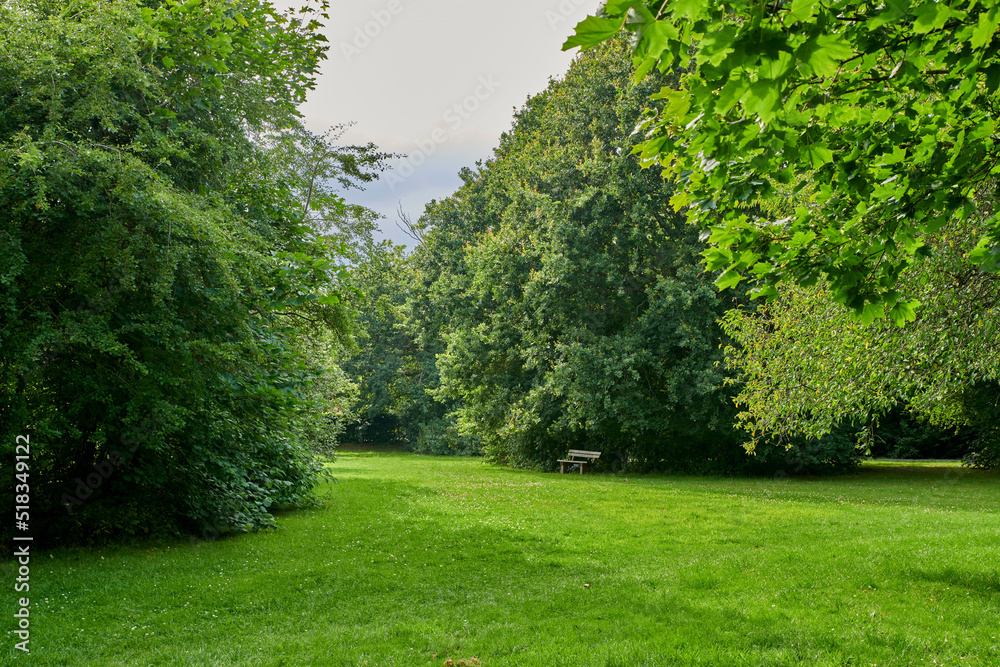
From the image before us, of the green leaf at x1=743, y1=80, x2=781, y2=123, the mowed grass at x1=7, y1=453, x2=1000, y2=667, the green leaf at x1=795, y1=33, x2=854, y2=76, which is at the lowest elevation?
the mowed grass at x1=7, y1=453, x2=1000, y2=667

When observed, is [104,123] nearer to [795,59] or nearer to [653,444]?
[795,59]

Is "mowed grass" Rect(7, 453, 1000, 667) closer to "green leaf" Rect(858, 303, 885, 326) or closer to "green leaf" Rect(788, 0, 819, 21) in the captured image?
"green leaf" Rect(858, 303, 885, 326)

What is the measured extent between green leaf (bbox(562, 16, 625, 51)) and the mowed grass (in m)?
4.55

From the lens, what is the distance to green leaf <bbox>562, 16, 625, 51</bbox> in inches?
96.0

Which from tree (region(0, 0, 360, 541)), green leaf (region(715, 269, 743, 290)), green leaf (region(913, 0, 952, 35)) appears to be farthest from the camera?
tree (region(0, 0, 360, 541))

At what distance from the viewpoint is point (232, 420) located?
935cm

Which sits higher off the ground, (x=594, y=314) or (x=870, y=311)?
(x=594, y=314)

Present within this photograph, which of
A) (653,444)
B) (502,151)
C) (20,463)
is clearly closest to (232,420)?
(20,463)

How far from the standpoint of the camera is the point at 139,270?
7.77m

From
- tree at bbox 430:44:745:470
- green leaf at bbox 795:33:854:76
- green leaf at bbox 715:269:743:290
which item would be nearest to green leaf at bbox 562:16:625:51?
green leaf at bbox 795:33:854:76

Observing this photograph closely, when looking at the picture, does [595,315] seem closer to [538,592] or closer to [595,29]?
[538,592]

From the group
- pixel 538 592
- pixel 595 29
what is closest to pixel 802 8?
pixel 595 29

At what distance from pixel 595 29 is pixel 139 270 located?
277 inches

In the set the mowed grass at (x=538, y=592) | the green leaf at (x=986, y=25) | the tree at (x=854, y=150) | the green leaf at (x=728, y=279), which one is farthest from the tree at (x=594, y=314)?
the green leaf at (x=986, y=25)
